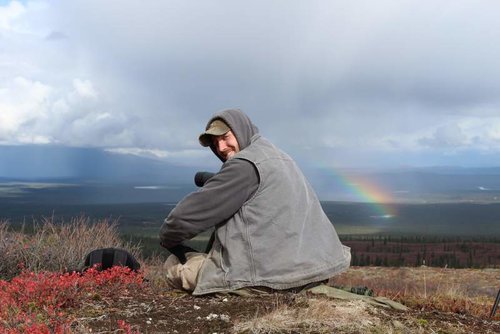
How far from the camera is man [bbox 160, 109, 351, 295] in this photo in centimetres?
478

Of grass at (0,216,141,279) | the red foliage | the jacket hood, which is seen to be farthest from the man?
grass at (0,216,141,279)

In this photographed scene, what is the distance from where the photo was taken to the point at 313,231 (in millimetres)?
5031

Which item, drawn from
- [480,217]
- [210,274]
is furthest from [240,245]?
[480,217]

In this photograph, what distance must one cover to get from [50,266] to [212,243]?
760 cm

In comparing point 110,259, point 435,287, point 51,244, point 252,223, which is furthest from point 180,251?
point 435,287

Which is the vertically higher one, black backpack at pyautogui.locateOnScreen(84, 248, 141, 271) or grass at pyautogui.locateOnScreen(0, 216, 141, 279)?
black backpack at pyautogui.locateOnScreen(84, 248, 141, 271)

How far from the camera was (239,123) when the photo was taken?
5082 mm

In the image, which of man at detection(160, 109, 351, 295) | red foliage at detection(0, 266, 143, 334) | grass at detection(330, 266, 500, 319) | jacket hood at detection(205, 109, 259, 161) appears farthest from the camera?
grass at detection(330, 266, 500, 319)

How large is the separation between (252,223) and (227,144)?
2.39 ft

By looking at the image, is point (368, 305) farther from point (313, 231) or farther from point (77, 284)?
point (77, 284)

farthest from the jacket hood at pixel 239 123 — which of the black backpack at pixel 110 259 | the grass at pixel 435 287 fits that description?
the grass at pixel 435 287

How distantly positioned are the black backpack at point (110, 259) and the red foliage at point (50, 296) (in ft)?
3.48

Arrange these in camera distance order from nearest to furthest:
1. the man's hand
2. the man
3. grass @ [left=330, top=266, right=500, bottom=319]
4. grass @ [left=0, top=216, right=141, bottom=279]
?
the man < the man's hand < grass @ [left=330, top=266, right=500, bottom=319] < grass @ [left=0, top=216, right=141, bottom=279]

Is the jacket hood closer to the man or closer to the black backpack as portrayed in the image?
the man
